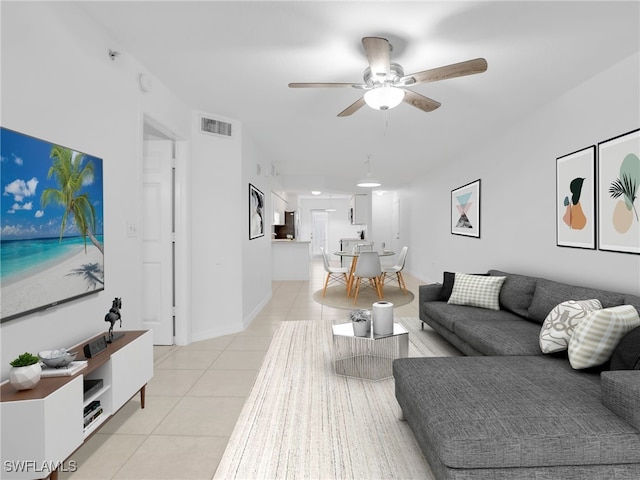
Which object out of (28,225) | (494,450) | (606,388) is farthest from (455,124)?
(28,225)

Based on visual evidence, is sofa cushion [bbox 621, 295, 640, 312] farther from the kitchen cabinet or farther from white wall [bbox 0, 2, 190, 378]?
the kitchen cabinet

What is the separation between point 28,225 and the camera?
66.2 inches

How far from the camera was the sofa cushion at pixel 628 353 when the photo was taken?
5.80 ft

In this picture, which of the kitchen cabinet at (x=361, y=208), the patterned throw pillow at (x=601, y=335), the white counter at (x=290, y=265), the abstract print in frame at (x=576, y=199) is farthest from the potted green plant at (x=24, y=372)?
the kitchen cabinet at (x=361, y=208)

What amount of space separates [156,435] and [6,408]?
37.5 inches

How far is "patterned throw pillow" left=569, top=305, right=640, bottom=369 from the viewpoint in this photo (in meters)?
2.02

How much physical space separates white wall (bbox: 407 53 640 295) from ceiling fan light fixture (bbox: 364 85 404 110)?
1870 millimetres

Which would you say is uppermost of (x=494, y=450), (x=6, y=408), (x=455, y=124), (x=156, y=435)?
(x=455, y=124)


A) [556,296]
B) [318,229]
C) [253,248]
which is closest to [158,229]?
[253,248]

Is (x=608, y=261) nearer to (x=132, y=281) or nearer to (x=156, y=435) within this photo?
(x=156, y=435)

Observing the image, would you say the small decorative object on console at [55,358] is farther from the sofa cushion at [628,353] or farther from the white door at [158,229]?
the sofa cushion at [628,353]

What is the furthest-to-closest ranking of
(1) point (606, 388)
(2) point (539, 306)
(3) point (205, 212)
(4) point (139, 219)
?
1. (3) point (205, 212)
2. (2) point (539, 306)
3. (4) point (139, 219)
4. (1) point (606, 388)

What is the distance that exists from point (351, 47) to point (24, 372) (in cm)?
267

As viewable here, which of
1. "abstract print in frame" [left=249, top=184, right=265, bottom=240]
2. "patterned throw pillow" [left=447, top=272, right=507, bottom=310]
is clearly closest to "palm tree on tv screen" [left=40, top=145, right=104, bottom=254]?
"abstract print in frame" [left=249, top=184, right=265, bottom=240]
